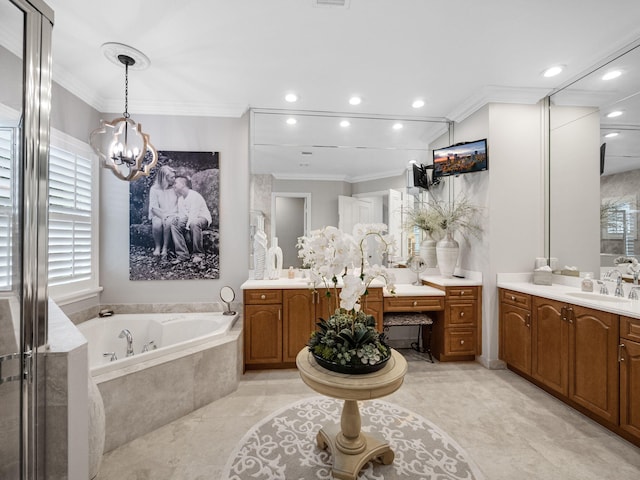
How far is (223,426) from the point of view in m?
2.04

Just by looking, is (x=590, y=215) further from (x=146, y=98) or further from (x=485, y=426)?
(x=146, y=98)

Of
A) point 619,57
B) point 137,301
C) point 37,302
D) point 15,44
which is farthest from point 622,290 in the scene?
point 137,301

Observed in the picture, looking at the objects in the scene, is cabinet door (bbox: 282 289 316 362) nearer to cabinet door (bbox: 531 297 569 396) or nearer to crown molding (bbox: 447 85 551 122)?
cabinet door (bbox: 531 297 569 396)

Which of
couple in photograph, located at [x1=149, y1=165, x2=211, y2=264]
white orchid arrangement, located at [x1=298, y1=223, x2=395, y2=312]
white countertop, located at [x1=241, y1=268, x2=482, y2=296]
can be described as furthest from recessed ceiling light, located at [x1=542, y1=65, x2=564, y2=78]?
couple in photograph, located at [x1=149, y1=165, x2=211, y2=264]

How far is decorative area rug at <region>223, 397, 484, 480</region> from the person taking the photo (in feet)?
5.32

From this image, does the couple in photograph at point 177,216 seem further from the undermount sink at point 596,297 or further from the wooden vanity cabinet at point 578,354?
the undermount sink at point 596,297

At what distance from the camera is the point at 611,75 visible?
94.1 inches

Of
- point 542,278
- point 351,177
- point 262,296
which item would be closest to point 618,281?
point 542,278

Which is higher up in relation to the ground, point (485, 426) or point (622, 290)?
point (622, 290)

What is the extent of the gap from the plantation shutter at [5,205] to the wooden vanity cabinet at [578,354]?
322 centimetres

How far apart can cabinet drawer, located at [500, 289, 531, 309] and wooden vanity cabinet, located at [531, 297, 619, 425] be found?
0.25ft

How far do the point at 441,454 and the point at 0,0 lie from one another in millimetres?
2917

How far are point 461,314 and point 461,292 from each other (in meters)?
0.23

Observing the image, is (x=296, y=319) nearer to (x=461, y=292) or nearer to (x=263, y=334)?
(x=263, y=334)
